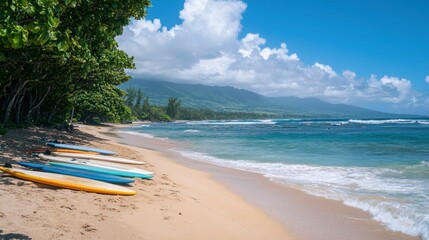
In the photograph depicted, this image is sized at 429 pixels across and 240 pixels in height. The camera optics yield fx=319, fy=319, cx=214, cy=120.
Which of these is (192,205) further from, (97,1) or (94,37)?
(97,1)

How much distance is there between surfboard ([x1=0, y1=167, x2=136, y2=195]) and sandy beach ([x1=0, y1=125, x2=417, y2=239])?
0.44ft

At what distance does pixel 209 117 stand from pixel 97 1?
167322mm

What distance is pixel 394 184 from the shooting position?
1044cm

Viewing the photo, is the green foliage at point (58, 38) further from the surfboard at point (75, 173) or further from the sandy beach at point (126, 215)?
the surfboard at point (75, 173)

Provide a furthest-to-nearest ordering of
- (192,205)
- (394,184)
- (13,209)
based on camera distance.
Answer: (394,184) < (192,205) < (13,209)

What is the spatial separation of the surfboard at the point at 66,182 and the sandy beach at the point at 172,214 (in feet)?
0.44

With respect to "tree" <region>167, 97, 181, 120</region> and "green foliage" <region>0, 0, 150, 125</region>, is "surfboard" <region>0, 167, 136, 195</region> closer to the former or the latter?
"green foliage" <region>0, 0, 150, 125</region>

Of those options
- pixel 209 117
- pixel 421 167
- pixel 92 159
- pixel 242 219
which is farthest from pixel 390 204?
pixel 209 117

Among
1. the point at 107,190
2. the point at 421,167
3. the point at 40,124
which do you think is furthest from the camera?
the point at 40,124

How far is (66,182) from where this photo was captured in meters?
6.41

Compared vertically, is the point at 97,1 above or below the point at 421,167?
above

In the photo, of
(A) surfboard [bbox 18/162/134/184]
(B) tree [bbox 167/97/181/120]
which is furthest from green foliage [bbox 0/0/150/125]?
(B) tree [bbox 167/97/181/120]

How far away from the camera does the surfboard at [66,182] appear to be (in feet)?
20.8

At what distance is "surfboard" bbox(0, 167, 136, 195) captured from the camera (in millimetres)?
6336
